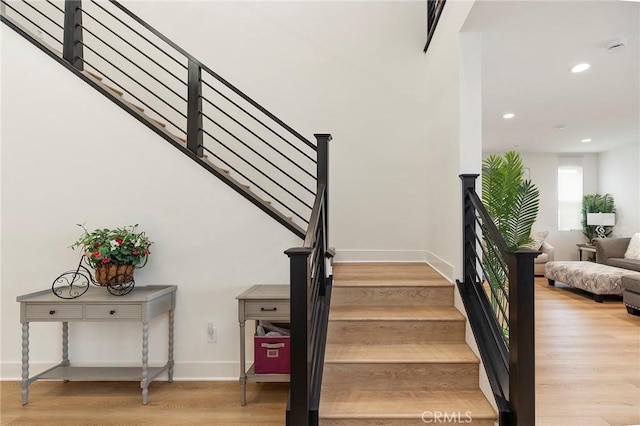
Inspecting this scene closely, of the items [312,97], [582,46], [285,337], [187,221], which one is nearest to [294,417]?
[285,337]

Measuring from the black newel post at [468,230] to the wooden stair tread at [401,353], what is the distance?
51 centimetres

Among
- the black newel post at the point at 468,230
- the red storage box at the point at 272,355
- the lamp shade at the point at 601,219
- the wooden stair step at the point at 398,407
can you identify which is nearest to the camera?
the wooden stair step at the point at 398,407

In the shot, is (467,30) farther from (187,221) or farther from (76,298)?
(76,298)

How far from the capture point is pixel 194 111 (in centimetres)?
338

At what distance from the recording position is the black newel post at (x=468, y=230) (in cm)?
280

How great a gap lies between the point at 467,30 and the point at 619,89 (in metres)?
2.90

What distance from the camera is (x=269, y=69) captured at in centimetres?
439

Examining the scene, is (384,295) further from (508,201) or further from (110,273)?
(110,273)

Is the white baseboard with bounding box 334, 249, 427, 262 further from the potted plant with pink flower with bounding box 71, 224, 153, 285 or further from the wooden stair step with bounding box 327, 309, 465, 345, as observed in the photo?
the potted plant with pink flower with bounding box 71, 224, 153, 285

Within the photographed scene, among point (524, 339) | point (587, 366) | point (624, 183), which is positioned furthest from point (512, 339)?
point (624, 183)

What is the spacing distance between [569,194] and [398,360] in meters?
8.13

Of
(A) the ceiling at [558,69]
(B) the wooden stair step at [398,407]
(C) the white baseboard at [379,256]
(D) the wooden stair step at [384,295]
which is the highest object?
(A) the ceiling at [558,69]

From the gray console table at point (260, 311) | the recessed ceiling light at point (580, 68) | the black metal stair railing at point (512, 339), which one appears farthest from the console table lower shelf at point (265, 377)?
the recessed ceiling light at point (580, 68)

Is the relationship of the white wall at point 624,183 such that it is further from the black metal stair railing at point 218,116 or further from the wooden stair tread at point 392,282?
the black metal stair railing at point 218,116
